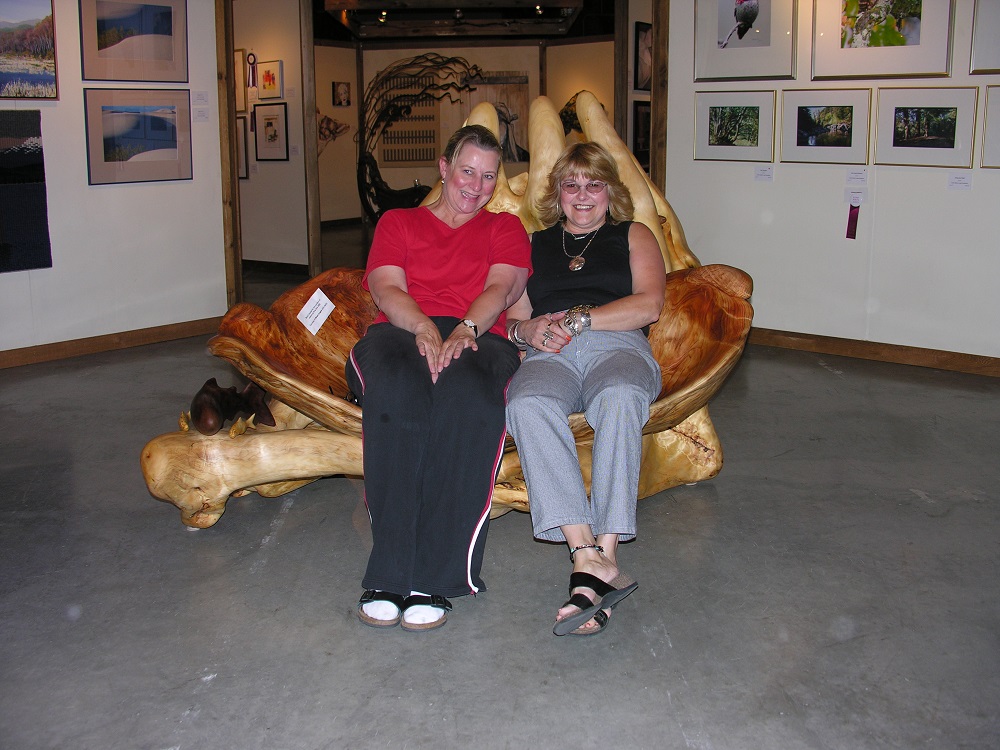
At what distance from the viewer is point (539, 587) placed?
3.00 metres

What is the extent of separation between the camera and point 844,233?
598cm

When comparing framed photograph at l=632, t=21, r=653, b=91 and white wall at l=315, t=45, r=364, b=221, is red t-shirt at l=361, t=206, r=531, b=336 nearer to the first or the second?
framed photograph at l=632, t=21, r=653, b=91

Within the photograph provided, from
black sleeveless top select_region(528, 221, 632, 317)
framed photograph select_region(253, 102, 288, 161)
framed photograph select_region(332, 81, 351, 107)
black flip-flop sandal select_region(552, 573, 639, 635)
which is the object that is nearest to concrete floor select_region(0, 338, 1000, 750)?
black flip-flop sandal select_region(552, 573, 639, 635)

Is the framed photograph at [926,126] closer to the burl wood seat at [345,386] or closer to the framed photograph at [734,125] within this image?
the framed photograph at [734,125]

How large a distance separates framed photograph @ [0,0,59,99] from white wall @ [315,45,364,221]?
7.31 m

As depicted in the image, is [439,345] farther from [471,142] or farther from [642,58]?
[642,58]

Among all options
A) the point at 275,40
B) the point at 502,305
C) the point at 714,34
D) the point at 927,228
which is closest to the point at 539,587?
the point at 502,305

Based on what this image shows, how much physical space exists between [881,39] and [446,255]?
3624 mm

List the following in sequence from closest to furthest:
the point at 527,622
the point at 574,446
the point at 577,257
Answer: the point at 527,622
the point at 574,446
the point at 577,257

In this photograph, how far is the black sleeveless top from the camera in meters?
3.31

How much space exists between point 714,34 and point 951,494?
145 inches

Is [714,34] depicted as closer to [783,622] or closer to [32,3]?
[32,3]

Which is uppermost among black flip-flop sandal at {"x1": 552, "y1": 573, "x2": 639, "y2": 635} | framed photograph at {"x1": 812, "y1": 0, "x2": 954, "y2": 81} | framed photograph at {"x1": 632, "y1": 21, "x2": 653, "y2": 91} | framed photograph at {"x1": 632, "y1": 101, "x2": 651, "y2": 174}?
framed photograph at {"x1": 632, "y1": 21, "x2": 653, "y2": 91}

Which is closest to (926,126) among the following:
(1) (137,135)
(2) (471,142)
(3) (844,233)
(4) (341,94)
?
(3) (844,233)
